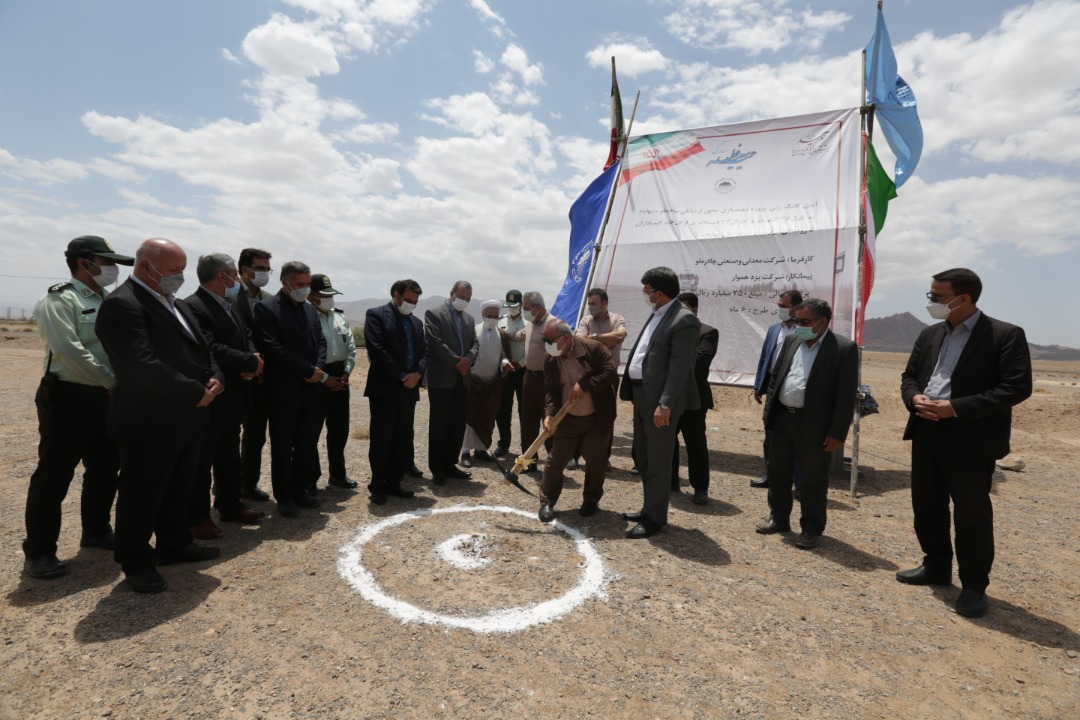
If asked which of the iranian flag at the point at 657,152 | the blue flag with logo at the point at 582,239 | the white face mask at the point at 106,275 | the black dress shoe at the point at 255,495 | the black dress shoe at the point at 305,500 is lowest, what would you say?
the black dress shoe at the point at 255,495

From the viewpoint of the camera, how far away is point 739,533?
4992 mm

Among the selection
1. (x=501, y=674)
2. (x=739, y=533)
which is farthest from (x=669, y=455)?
(x=501, y=674)

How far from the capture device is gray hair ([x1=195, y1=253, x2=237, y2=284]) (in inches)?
170

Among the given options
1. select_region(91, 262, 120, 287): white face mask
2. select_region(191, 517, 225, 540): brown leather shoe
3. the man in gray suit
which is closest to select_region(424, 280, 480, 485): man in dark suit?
the man in gray suit

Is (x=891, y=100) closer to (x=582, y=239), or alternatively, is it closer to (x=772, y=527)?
(x=582, y=239)

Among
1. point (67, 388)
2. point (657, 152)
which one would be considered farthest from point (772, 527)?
point (657, 152)

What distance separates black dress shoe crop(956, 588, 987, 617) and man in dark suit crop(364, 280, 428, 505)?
14.6ft

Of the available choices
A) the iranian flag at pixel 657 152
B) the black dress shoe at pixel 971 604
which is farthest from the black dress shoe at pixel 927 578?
the iranian flag at pixel 657 152

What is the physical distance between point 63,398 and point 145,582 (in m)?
1.26

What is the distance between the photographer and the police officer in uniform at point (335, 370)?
5.50 metres

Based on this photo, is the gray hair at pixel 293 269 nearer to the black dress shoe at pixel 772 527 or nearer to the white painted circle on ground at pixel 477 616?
the white painted circle on ground at pixel 477 616

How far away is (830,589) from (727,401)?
10.4 metres

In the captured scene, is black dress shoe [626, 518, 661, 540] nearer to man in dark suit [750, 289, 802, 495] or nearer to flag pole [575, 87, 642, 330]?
man in dark suit [750, 289, 802, 495]

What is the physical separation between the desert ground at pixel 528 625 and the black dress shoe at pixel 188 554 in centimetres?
19
